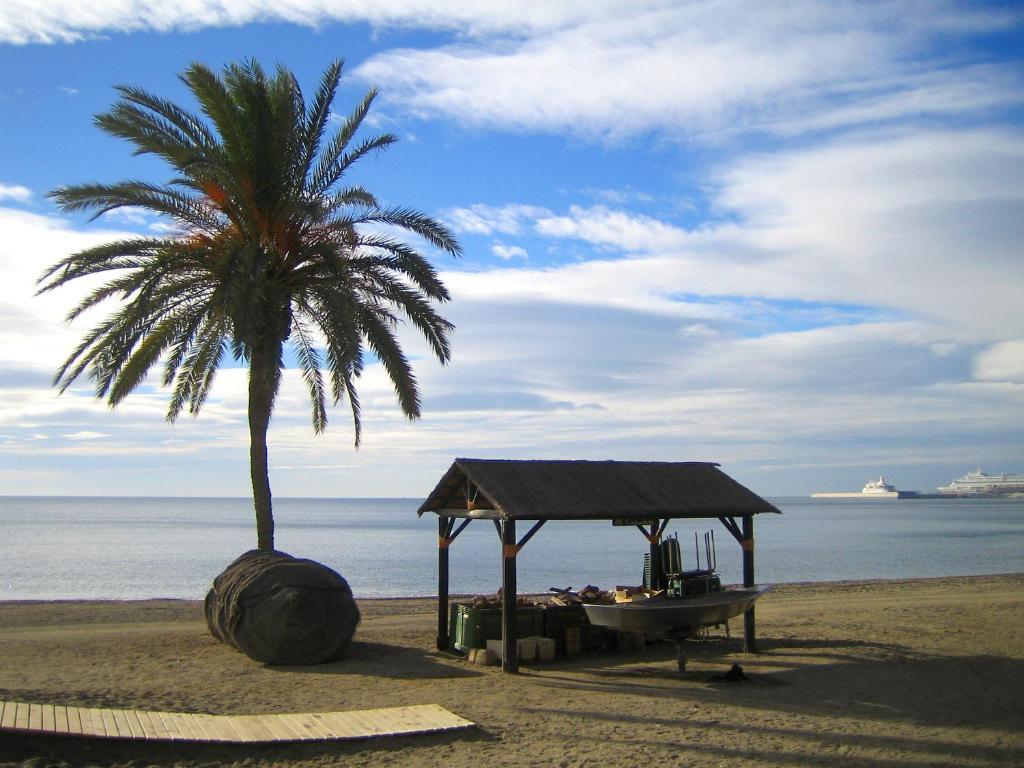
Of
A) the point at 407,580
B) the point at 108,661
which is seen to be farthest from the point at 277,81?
the point at 407,580

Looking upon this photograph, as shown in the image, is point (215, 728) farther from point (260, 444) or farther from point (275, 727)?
point (260, 444)

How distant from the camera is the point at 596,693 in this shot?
13.5 m

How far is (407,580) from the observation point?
47156 millimetres

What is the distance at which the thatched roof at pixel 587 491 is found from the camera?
15.5m

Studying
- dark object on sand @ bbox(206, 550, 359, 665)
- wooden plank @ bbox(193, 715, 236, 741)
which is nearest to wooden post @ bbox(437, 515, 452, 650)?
dark object on sand @ bbox(206, 550, 359, 665)

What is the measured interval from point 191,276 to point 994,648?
55.2 ft

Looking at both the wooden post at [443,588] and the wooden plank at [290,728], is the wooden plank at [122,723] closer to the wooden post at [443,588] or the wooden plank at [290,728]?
the wooden plank at [290,728]

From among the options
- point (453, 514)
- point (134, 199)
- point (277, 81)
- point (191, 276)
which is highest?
point (277, 81)

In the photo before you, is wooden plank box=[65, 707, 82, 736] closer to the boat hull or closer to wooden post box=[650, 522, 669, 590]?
the boat hull

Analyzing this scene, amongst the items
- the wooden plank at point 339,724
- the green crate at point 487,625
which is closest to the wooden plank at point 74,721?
the wooden plank at point 339,724

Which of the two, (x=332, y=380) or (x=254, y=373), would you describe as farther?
(x=332, y=380)

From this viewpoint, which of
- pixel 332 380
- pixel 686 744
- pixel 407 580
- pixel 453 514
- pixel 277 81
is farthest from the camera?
pixel 407 580

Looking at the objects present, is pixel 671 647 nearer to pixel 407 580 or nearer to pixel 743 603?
pixel 743 603

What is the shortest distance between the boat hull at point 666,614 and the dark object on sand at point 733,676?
2.58 ft
